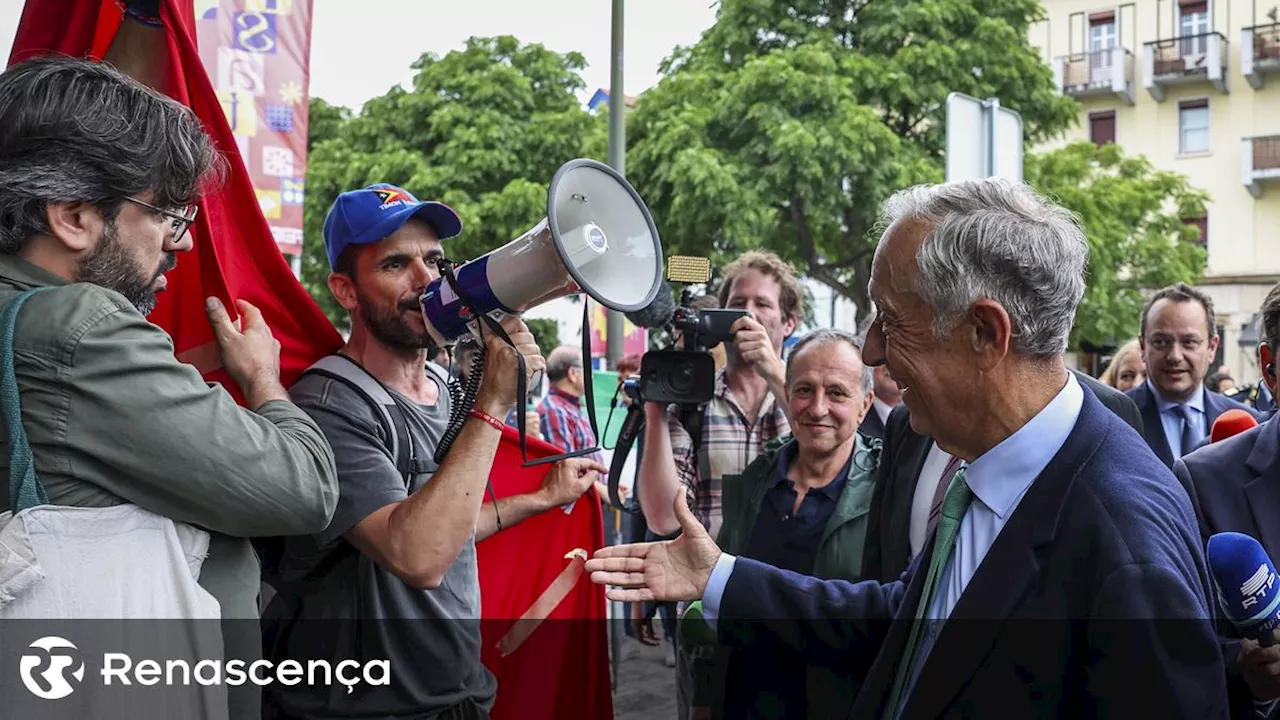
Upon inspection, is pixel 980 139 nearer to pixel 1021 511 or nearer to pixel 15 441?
pixel 1021 511

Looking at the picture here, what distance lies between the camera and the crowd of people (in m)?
1.57

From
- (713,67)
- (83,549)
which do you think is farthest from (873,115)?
(83,549)

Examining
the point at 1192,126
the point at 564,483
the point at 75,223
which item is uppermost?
the point at 1192,126

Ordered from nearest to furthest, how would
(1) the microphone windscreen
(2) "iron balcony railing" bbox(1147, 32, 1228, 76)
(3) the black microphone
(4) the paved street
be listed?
(1) the microphone windscreen, (3) the black microphone, (4) the paved street, (2) "iron balcony railing" bbox(1147, 32, 1228, 76)

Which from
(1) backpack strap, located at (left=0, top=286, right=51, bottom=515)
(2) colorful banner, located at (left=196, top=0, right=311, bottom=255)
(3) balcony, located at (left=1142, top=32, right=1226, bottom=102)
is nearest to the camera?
→ (1) backpack strap, located at (left=0, top=286, right=51, bottom=515)

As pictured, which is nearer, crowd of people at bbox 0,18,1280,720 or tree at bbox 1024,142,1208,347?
crowd of people at bbox 0,18,1280,720

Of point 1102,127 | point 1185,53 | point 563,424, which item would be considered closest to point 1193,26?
point 1185,53

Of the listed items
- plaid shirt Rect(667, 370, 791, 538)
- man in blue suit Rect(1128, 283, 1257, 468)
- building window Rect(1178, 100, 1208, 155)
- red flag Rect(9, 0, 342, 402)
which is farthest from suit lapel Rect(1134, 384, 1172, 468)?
building window Rect(1178, 100, 1208, 155)

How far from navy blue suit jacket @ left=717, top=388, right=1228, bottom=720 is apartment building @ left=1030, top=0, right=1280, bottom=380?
28570 millimetres

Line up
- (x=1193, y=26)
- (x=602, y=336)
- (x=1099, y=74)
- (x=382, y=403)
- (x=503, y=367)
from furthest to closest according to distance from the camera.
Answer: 1. (x=1099, y=74)
2. (x=1193, y=26)
3. (x=602, y=336)
4. (x=382, y=403)
5. (x=503, y=367)

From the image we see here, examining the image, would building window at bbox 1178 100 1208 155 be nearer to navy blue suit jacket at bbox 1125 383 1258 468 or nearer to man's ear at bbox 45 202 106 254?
navy blue suit jacket at bbox 1125 383 1258 468

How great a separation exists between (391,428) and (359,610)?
15.1 inches

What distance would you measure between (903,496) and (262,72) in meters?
5.58

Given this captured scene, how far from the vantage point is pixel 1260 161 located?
28.2 m
